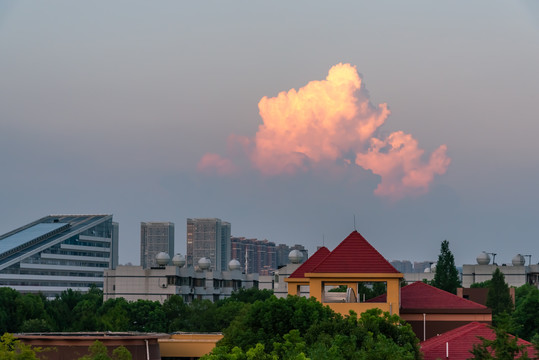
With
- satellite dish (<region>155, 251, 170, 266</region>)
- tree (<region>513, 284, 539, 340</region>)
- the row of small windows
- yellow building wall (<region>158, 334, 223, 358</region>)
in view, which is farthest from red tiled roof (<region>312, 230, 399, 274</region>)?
satellite dish (<region>155, 251, 170, 266</region>)

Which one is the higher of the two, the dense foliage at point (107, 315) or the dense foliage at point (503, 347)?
the dense foliage at point (107, 315)

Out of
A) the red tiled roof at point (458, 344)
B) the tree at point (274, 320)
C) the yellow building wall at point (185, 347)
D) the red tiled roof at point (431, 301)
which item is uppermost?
the red tiled roof at point (431, 301)

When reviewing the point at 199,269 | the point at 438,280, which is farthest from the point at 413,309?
the point at 199,269

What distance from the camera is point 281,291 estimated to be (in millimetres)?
163750

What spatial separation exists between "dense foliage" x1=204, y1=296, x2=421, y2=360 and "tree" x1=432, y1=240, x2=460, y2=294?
128 feet

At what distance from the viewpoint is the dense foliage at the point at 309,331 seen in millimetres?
37156

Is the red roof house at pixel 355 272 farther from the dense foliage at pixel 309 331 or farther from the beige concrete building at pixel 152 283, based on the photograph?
the beige concrete building at pixel 152 283

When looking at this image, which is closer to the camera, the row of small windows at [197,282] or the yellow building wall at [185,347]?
the yellow building wall at [185,347]

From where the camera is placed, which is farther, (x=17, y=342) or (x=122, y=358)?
(x=122, y=358)

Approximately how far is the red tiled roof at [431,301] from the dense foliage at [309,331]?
6907mm

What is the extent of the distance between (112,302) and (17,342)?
3488 inches

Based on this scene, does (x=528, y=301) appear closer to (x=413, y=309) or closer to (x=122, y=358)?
(x=413, y=309)

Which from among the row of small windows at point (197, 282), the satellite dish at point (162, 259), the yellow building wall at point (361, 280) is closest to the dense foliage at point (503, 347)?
the yellow building wall at point (361, 280)

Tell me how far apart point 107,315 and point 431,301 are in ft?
229
